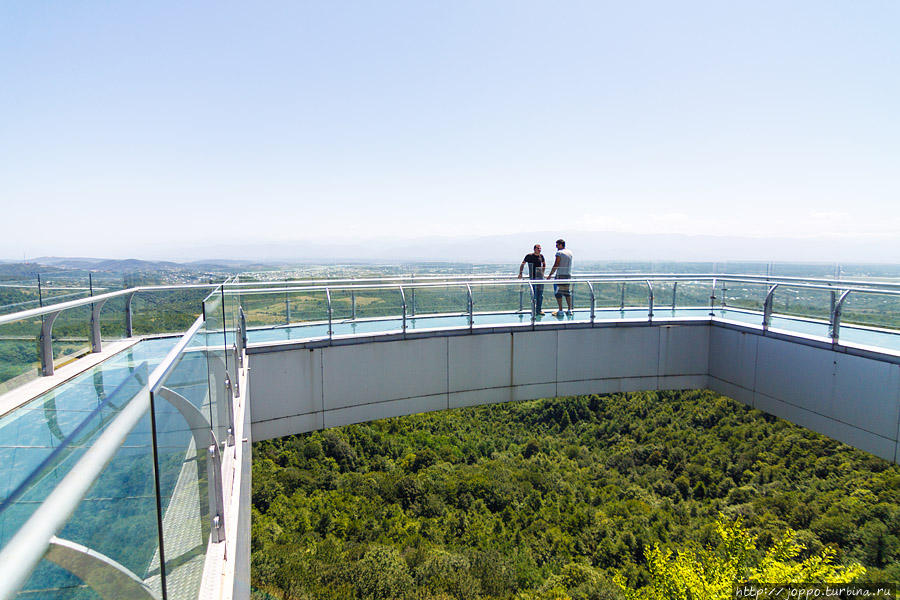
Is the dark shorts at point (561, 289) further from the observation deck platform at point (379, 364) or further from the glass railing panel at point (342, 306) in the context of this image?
the glass railing panel at point (342, 306)

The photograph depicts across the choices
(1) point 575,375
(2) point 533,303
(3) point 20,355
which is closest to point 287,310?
(3) point 20,355

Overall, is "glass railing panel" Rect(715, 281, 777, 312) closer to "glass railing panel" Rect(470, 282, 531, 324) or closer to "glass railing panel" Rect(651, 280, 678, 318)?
"glass railing panel" Rect(651, 280, 678, 318)

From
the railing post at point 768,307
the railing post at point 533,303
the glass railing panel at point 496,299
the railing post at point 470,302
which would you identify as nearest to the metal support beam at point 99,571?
the railing post at point 470,302

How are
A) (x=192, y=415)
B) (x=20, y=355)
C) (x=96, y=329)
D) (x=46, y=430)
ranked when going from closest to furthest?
(x=192, y=415), (x=46, y=430), (x=20, y=355), (x=96, y=329)

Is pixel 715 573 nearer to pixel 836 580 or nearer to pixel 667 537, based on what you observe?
pixel 836 580

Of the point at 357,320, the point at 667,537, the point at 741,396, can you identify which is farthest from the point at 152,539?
the point at 667,537

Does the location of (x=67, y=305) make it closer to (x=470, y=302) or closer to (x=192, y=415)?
(x=192, y=415)
